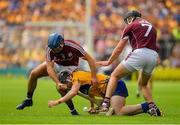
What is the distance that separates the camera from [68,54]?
15.2 metres

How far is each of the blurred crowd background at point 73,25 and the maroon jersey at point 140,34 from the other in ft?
81.2

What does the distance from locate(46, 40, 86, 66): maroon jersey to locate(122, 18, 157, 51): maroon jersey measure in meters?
0.95

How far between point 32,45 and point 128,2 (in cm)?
611

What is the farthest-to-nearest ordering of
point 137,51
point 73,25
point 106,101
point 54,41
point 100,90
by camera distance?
point 73,25, point 100,90, point 137,51, point 106,101, point 54,41

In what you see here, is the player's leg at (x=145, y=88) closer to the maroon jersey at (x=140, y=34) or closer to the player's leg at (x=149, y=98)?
the player's leg at (x=149, y=98)

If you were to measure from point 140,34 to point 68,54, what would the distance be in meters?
1.50

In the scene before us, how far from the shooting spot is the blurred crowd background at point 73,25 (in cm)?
4072

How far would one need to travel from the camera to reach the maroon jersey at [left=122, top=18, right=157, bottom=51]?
1499 centimetres

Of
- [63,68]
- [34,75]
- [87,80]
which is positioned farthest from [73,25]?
[87,80]

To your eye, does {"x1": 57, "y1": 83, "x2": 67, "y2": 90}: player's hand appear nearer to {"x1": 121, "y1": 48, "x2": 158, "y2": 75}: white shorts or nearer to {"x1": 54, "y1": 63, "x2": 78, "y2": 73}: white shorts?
{"x1": 54, "y1": 63, "x2": 78, "y2": 73}: white shorts

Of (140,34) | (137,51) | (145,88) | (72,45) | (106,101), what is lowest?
(106,101)

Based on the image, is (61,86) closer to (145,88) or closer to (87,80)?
(87,80)

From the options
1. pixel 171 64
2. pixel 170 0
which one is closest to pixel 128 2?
pixel 170 0

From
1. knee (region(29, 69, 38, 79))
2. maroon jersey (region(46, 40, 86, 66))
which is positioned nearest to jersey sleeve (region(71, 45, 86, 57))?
maroon jersey (region(46, 40, 86, 66))
